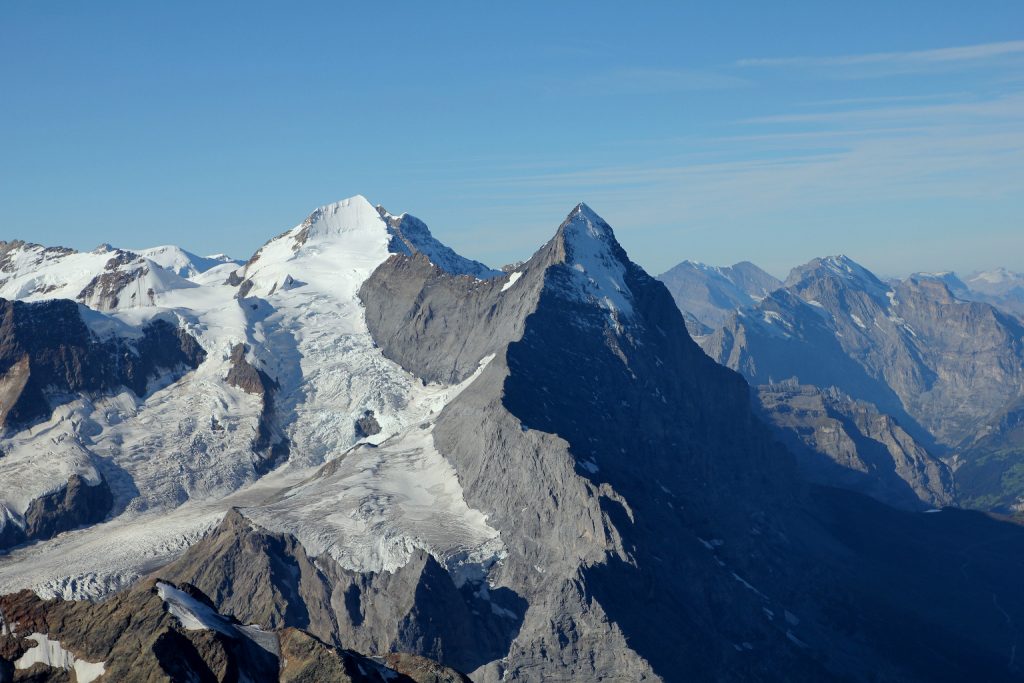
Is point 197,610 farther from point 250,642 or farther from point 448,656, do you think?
point 448,656

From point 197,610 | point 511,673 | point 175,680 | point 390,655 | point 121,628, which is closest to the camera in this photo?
point 175,680

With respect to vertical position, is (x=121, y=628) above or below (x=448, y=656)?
above

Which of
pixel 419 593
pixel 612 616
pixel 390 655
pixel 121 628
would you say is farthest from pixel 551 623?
pixel 121 628

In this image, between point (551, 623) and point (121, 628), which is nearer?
point (121, 628)

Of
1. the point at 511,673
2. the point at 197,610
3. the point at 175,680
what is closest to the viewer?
the point at 175,680

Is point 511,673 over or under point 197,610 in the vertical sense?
under

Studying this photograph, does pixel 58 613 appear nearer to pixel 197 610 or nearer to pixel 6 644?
pixel 6 644

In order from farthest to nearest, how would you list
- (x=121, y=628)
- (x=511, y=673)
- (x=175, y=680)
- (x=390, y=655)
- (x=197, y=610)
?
1. (x=511, y=673)
2. (x=390, y=655)
3. (x=197, y=610)
4. (x=121, y=628)
5. (x=175, y=680)

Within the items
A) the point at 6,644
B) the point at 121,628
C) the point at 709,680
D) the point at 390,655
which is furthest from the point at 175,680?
the point at 709,680

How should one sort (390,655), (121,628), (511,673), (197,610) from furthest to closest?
(511,673), (390,655), (197,610), (121,628)
